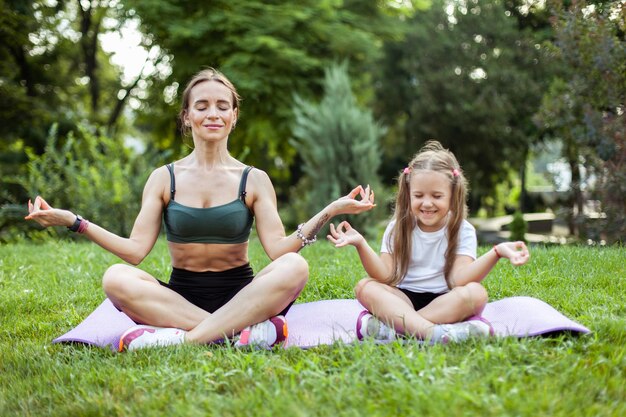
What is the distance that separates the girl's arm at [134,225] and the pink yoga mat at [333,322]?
48cm

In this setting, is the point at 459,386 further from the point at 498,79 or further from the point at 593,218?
the point at 498,79

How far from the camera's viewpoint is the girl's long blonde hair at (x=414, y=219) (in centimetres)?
360

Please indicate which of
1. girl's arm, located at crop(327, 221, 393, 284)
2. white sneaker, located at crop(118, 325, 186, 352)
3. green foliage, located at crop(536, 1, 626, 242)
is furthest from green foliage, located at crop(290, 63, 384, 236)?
white sneaker, located at crop(118, 325, 186, 352)

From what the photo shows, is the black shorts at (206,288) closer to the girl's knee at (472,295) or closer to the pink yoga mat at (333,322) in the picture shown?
the pink yoga mat at (333,322)

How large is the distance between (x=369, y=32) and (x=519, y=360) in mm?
13836

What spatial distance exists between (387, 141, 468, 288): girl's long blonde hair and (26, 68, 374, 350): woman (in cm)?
23

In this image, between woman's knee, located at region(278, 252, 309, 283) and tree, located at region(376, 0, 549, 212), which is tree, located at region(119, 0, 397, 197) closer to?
tree, located at region(376, 0, 549, 212)

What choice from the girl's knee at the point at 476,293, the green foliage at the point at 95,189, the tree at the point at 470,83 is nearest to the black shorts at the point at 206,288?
the girl's knee at the point at 476,293

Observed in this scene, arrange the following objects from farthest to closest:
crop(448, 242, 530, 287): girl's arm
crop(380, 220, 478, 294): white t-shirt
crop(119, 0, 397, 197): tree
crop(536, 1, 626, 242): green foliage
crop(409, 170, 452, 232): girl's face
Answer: crop(119, 0, 397, 197): tree
crop(536, 1, 626, 242): green foliage
crop(380, 220, 478, 294): white t-shirt
crop(409, 170, 452, 232): girl's face
crop(448, 242, 530, 287): girl's arm

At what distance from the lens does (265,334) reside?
11.3ft

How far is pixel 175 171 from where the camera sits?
3824 millimetres

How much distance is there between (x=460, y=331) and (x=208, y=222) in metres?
1.47

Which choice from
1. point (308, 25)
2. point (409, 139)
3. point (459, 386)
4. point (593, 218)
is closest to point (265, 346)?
point (459, 386)

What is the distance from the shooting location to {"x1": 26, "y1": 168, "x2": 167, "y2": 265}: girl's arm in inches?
134
